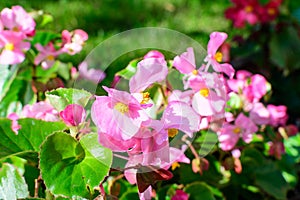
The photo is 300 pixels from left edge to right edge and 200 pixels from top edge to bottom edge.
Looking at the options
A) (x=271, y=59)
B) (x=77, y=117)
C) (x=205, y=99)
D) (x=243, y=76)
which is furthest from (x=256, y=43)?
(x=77, y=117)

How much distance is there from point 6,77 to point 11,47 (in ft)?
0.63

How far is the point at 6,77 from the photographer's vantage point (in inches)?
50.8

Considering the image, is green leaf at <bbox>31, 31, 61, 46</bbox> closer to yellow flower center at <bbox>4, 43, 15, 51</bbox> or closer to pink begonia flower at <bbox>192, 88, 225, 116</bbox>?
yellow flower center at <bbox>4, 43, 15, 51</bbox>

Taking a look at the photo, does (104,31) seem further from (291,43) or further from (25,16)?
(25,16)

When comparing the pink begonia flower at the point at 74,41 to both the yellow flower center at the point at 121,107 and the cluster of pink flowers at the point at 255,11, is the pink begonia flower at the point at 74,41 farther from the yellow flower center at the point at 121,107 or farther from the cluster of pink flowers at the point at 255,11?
the cluster of pink flowers at the point at 255,11

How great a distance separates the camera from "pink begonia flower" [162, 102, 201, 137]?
0.81 metres

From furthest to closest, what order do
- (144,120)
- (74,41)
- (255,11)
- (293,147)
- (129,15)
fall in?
(129,15) → (255,11) → (293,147) → (74,41) → (144,120)

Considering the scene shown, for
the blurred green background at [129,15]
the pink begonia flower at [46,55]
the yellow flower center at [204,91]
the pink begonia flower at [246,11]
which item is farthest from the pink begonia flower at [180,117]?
the blurred green background at [129,15]

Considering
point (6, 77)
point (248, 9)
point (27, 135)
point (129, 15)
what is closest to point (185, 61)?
point (27, 135)

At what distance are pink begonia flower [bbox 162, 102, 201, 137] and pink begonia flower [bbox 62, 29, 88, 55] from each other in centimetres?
40

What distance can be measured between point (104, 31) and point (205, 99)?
1.94 meters

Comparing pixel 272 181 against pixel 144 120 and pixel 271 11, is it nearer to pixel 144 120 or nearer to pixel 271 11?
pixel 144 120

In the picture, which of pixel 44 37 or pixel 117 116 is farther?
pixel 44 37

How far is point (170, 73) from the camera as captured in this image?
1.09 m
